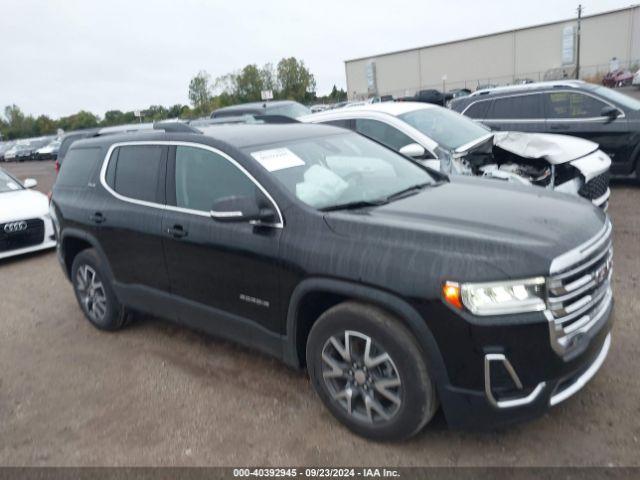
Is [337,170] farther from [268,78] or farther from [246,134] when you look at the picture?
[268,78]

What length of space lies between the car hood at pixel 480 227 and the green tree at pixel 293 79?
72.3m

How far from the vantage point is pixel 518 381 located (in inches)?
107

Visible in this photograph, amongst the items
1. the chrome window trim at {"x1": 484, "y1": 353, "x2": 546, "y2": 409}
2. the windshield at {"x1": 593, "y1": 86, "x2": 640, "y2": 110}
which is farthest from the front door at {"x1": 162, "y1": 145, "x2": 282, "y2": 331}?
the windshield at {"x1": 593, "y1": 86, "x2": 640, "y2": 110}

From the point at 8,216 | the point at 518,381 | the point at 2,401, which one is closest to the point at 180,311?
the point at 2,401

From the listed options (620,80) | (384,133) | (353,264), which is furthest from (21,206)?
(620,80)

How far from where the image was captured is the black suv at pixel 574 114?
27.3ft

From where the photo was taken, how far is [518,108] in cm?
922

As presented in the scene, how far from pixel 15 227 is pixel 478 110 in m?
7.49

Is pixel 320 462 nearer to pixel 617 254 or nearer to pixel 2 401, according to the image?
pixel 2 401

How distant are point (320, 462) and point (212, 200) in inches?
72.5

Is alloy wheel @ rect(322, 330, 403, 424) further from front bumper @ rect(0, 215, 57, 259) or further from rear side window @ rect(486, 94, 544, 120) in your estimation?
rear side window @ rect(486, 94, 544, 120)

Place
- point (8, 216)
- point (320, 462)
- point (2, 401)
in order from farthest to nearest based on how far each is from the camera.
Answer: point (8, 216)
point (2, 401)
point (320, 462)

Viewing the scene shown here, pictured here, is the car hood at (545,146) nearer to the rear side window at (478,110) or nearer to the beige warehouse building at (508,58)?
the rear side window at (478,110)

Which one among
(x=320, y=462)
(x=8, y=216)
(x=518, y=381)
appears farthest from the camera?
(x=8, y=216)
